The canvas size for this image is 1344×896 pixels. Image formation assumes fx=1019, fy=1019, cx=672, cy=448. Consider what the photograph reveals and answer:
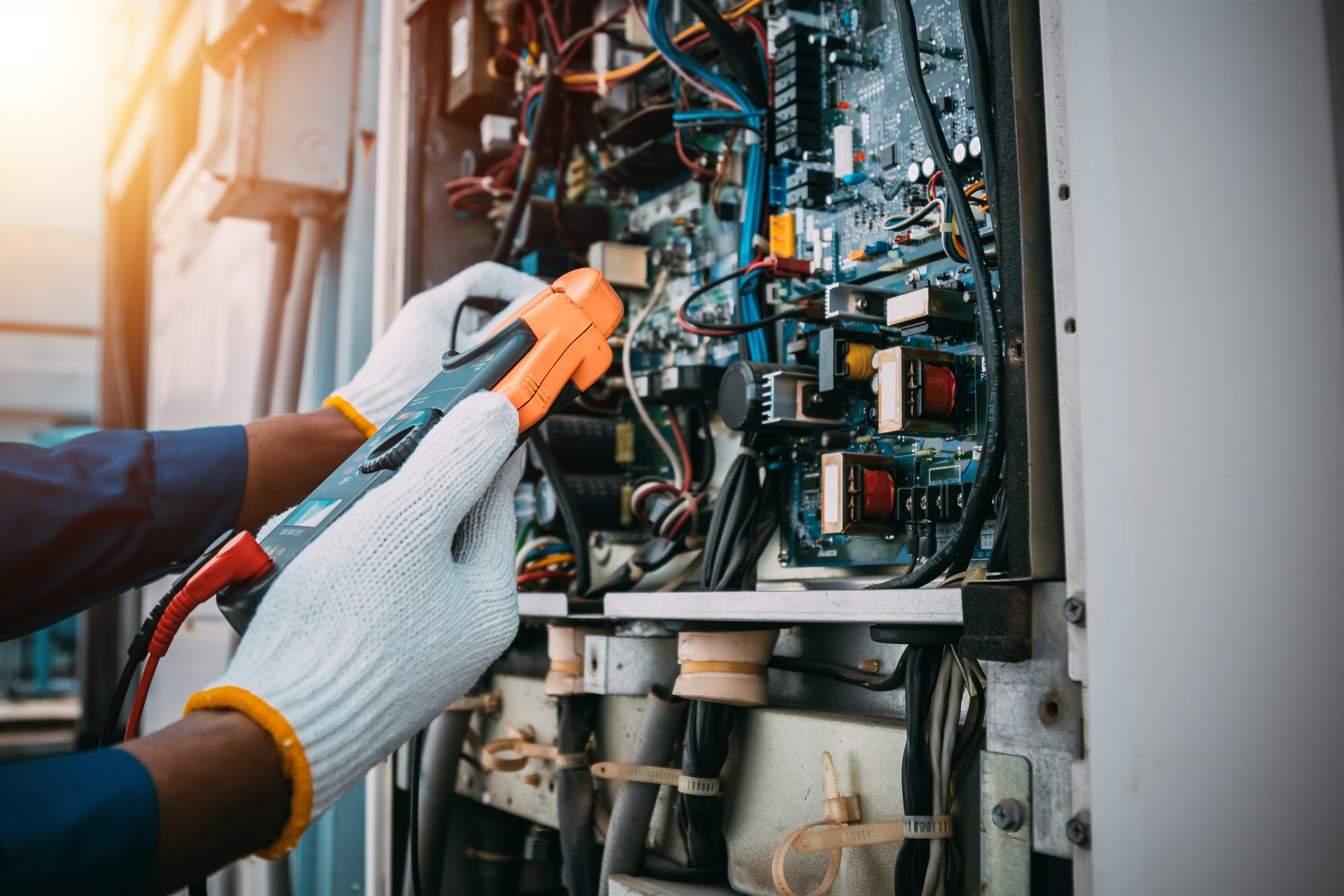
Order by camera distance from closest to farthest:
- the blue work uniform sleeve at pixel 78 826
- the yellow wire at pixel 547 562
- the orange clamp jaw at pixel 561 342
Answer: the blue work uniform sleeve at pixel 78 826, the orange clamp jaw at pixel 561 342, the yellow wire at pixel 547 562

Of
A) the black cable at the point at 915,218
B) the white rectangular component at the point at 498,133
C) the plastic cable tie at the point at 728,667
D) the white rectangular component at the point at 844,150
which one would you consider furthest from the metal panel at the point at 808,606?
the white rectangular component at the point at 498,133

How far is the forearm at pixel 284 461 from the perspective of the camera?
1073 millimetres

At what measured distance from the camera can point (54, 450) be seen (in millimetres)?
985

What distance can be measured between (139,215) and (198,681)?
2.12 meters

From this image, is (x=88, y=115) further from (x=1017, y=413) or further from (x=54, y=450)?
(x=1017, y=413)

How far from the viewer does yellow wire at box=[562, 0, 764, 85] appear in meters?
1.16

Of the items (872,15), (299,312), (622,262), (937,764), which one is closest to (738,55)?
(872,15)

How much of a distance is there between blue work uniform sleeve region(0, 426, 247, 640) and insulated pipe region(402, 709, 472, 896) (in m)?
0.45

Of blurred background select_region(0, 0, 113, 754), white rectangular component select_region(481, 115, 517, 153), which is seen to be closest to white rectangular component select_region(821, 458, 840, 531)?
white rectangular component select_region(481, 115, 517, 153)

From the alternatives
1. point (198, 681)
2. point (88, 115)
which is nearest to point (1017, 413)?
point (198, 681)

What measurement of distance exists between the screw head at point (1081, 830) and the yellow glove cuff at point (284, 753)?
1.47 feet

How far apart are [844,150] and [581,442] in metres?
0.54

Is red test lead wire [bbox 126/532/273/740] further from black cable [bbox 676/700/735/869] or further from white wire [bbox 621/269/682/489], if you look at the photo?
white wire [bbox 621/269/682/489]

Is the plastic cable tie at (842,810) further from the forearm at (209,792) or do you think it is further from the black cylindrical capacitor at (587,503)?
the black cylindrical capacitor at (587,503)
